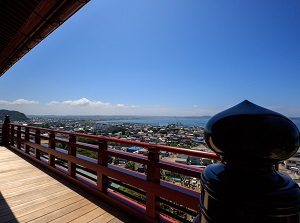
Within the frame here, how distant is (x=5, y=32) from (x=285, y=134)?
15.6ft

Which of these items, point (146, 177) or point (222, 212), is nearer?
point (222, 212)

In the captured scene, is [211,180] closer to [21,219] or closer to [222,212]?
[222,212]

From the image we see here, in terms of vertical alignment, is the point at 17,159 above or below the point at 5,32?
below

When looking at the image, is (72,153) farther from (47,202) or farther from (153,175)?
(153,175)

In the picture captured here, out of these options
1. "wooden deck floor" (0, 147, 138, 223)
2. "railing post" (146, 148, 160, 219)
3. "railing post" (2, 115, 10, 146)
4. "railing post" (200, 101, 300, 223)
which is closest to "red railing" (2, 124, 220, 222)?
"railing post" (146, 148, 160, 219)

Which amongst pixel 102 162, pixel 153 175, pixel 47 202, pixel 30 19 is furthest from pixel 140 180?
pixel 30 19

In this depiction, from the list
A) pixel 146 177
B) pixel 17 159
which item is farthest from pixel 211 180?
pixel 17 159

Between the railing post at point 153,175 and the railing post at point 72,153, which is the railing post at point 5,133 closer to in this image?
the railing post at point 72,153

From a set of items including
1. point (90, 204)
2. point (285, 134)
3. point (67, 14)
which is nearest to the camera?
point (285, 134)

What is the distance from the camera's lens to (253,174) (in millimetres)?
526

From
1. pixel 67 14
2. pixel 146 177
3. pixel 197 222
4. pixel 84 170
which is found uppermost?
pixel 67 14

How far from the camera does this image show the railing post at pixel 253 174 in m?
0.48

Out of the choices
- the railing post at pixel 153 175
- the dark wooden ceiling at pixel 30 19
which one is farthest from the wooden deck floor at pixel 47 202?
the dark wooden ceiling at pixel 30 19

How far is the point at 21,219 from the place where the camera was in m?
2.61
